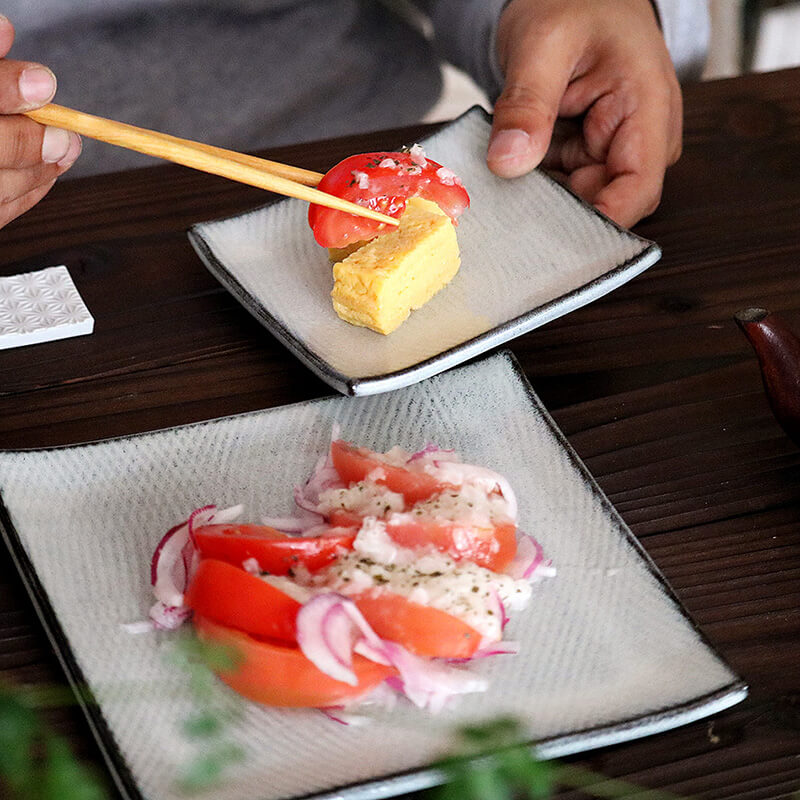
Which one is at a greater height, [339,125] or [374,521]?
[374,521]

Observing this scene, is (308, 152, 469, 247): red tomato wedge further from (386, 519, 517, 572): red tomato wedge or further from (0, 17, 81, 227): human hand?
(386, 519, 517, 572): red tomato wedge

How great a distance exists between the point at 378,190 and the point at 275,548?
2.05ft

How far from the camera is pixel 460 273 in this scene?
1.46 meters

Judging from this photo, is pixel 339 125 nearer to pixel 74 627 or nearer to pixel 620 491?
pixel 620 491

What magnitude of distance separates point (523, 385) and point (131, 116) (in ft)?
4.06

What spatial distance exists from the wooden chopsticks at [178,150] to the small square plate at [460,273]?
153 millimetres

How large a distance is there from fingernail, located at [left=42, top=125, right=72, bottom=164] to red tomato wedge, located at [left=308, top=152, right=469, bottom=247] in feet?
1.07

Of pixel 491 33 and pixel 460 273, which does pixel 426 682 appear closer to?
pixel 460 273

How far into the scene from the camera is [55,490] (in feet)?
3.59

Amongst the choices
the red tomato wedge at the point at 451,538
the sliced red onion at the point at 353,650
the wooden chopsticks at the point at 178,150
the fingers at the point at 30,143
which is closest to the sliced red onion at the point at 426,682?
the sliced red onion at the point at 353,650

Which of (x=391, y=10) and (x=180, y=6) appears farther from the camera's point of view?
(x=391, y=10)

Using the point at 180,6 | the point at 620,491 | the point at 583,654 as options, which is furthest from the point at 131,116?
the point at 583,654

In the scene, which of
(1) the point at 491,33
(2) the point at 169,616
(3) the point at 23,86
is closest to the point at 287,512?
(2) the point at 169,616

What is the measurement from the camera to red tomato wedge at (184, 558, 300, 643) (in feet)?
2.88
